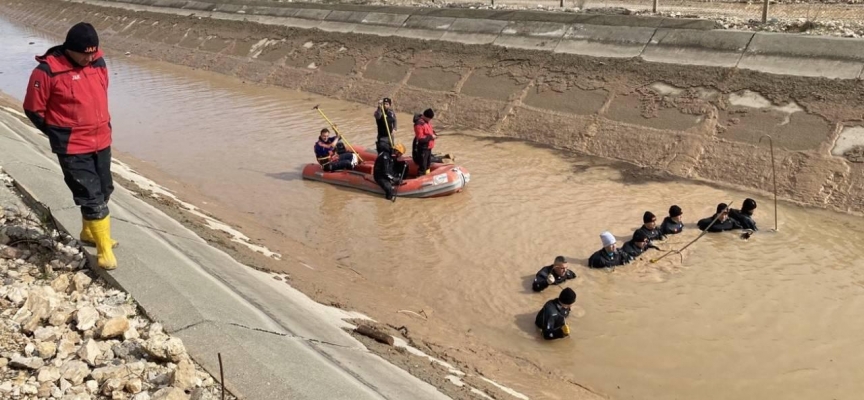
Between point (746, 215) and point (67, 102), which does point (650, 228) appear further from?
point (67, 102)

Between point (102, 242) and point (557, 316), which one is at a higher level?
point (102, 242)

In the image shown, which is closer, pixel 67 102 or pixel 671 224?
pixel 67 102

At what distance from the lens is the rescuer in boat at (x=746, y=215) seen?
9.24 meters

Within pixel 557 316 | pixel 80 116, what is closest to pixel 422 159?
pixel 557 316

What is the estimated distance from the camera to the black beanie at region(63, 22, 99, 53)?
14.9 ft

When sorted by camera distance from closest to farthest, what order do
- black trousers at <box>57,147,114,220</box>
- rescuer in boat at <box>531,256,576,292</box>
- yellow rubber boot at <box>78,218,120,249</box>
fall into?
1. black trousers at <box>57,147,114,220</box>
2. yellow rubber boot at <box>78,218,120,249</box>
3. rescuer in boat at <box>531,256,576,292</box>

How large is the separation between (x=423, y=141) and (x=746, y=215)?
5340 mm

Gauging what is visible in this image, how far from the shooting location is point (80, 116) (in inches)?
189

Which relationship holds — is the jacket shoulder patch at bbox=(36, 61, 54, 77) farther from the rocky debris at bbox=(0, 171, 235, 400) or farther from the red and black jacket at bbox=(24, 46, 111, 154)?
the rocky debris at bbox=(0, 171, 235, 400)

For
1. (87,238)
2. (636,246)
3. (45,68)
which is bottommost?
(636,246)

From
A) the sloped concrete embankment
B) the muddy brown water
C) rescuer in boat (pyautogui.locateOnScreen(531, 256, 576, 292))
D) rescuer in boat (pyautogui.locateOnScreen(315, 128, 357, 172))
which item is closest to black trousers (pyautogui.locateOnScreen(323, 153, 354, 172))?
rescuer in boat (pyautogui.locateOnScreen(315, 128, 357, 172))

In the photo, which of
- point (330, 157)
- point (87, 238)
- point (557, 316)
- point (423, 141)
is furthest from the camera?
point (330, 157)

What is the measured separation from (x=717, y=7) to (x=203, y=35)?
68.0 ft

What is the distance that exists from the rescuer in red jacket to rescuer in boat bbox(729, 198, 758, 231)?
327 inches
